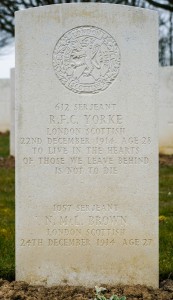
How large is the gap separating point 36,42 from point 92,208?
133 centimetres

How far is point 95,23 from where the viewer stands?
441 cm

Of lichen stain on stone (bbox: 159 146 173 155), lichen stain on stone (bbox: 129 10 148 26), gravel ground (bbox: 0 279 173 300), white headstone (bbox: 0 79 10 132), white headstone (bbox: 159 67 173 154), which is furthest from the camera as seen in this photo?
white headstone (bbox: 0 79 10 132)

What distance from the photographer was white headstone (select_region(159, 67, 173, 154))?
41.6 ft

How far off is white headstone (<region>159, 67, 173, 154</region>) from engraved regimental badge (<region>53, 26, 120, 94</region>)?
27.4ft

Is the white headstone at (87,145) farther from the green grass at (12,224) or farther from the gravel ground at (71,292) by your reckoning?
the green grass at (12,224)

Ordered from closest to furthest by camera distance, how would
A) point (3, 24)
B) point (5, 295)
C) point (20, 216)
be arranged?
point (5, 295), point (20, 216), point (3, 24)

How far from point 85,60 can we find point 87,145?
2.13 ft

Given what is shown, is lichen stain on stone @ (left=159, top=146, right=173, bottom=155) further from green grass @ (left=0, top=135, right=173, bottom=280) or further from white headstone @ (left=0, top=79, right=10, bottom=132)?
white headstone @ (left=0, top=79, right=10, bottom=132)

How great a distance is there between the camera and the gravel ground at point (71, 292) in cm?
422

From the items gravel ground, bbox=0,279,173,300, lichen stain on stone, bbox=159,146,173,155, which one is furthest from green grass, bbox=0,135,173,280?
lichen stain on stone, bbox=159,146,173,155

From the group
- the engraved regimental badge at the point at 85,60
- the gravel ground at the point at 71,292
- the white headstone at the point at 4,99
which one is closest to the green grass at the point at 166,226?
the gravel ground at the point at 71,292

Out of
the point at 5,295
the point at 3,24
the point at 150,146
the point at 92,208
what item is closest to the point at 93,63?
the point at 150,146

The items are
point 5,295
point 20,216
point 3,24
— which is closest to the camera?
point 5,295

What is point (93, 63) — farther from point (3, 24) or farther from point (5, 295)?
point (3, 24)
